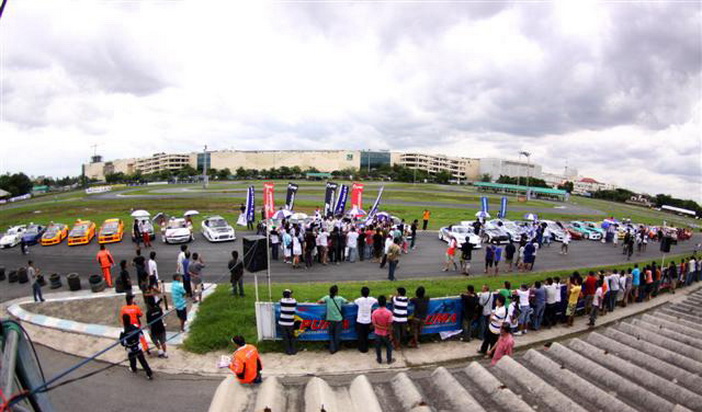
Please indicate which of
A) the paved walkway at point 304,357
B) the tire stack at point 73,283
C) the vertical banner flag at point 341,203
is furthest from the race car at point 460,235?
Result: the tire stack at point 73,283

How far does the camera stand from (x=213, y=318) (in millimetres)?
10570

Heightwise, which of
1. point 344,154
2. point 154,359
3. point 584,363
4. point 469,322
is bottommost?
point 154,359

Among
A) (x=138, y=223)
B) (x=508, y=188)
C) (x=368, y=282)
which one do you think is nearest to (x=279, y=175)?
(x=508, y=188)

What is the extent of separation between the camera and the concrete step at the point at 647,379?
199 inches

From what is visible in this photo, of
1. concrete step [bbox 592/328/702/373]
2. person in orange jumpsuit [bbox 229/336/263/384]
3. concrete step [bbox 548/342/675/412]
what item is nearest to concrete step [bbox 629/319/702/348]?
concrete step [bbox 592/328/702/373]

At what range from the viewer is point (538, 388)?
5320mm

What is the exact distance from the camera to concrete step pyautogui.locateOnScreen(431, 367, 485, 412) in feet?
16.0

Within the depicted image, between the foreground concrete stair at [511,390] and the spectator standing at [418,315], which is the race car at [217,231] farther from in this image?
the foreground concrete stair at [511,390]

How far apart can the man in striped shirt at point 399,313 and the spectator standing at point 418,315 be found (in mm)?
292

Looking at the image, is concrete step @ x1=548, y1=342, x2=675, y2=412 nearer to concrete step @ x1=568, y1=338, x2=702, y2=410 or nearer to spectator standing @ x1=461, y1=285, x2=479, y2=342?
concrete step @ x1=568, y1=338, x2=702, y2=410

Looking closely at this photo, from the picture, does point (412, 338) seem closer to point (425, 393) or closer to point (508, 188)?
point (425, 393)

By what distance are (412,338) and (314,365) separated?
2.81m

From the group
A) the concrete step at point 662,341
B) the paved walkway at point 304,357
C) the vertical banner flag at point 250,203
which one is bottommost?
the paved walkway at point 304,357

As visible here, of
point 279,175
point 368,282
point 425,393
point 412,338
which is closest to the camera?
point 425,393
